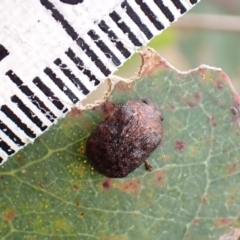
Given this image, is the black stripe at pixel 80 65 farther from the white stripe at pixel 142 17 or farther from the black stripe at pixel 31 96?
the white stripe at pixel 142 17

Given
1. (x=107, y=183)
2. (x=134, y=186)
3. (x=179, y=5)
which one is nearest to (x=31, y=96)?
(x=107, y=183)

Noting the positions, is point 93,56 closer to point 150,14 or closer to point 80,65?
point 80,65

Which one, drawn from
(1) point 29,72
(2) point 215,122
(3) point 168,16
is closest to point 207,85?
(2) point 215,122

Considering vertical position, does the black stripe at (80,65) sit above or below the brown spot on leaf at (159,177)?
above

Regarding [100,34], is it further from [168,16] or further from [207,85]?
[207,85]

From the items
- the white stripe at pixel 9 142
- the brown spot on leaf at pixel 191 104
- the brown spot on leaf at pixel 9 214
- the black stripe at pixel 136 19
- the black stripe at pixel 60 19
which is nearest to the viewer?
the black stripe at pixel 60 19

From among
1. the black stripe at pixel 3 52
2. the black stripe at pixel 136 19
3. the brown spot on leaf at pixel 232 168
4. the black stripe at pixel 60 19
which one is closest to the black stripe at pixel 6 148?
the black stripe at pixel 3 52
